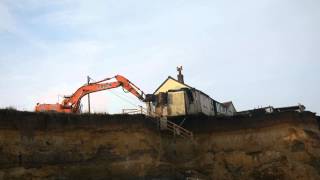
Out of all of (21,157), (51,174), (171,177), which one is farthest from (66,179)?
(171,177)

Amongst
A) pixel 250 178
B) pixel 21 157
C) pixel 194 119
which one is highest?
pixel 194 119

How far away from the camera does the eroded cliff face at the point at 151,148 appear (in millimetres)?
24156

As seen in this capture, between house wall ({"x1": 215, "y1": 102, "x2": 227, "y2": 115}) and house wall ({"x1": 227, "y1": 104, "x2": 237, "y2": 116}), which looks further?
house wall ({"x1": 227, "y1": 104, "x2": 237, "y2": 116})

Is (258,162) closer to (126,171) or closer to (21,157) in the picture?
(126,171)

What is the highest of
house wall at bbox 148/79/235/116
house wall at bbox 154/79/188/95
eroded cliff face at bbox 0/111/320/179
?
house wall at bbox 154/79/188/95

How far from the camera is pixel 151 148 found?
28938 mm

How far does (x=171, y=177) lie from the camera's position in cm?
2889

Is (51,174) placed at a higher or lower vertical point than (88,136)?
lower

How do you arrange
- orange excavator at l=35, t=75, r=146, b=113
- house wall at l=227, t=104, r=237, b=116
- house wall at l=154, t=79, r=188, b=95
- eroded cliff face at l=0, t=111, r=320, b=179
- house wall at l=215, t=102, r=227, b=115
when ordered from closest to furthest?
eroded cliff face at l=0, t=111, r=320, b=179, orange excavator at l=35, t=75, r=146, b=113, house wall at l=154, t=79, r=188, b=95, house wall at l=215, t=102, r=227, b=115, house wall at l=227, t=104, r=237, b=116

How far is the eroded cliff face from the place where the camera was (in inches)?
951

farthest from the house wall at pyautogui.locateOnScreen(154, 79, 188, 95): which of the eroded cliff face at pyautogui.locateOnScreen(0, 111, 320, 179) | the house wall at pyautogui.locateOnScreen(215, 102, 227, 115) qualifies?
the eroded cliff face at pyautogui.locateOnScreen(0, 111, 320, 179)

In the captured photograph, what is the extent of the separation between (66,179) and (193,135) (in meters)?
11.4

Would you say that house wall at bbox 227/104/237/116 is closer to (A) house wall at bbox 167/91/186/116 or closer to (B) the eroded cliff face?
(A) house wall at bbox 167/91/186/116

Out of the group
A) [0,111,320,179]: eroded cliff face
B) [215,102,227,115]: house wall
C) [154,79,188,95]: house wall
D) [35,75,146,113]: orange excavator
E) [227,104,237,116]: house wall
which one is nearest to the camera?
[0,111,320,179]: eroded cliff face
